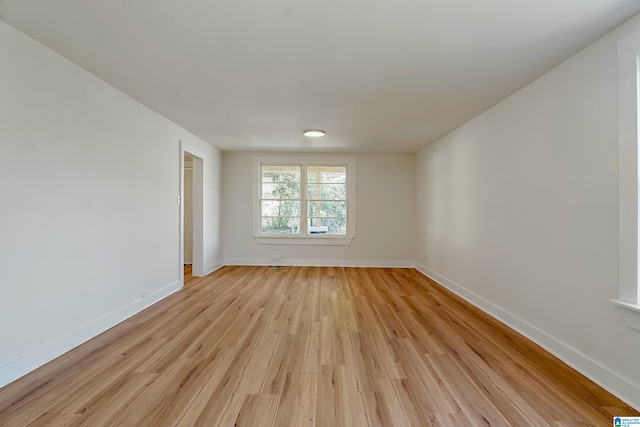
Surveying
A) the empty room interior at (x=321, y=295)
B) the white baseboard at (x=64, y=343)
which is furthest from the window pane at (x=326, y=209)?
the white baseboard at (x=64, y=343)

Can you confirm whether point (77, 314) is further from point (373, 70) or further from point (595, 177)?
point (595, 177)

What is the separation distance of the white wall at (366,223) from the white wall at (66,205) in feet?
8.49

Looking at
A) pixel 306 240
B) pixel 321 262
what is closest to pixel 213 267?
pixel 306 240

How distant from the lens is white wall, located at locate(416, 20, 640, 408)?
78.4 inches

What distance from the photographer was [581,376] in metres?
2.09

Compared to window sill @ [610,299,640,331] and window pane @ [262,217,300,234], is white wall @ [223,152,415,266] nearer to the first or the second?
window pane @ [262,217,300,234]

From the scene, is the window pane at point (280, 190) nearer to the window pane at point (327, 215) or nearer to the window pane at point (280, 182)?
the window pane at point (280, 182)

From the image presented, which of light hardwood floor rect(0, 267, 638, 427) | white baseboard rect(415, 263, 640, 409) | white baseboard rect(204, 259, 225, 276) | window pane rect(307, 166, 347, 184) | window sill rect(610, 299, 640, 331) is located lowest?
light hardwood floor rect(0, 267, 638, 427)

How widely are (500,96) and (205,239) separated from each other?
4.85 m

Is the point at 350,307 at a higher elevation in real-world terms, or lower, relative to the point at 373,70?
lower

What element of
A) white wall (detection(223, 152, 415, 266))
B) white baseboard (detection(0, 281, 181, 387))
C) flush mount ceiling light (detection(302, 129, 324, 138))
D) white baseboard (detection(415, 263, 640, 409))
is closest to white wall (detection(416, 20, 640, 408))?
white baseboard (detection(415, 263, 640, 409))

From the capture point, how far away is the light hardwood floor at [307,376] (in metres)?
→ 1.67

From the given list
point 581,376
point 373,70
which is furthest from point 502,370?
point 373,70

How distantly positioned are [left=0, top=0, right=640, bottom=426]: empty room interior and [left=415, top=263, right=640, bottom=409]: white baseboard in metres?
0.02
